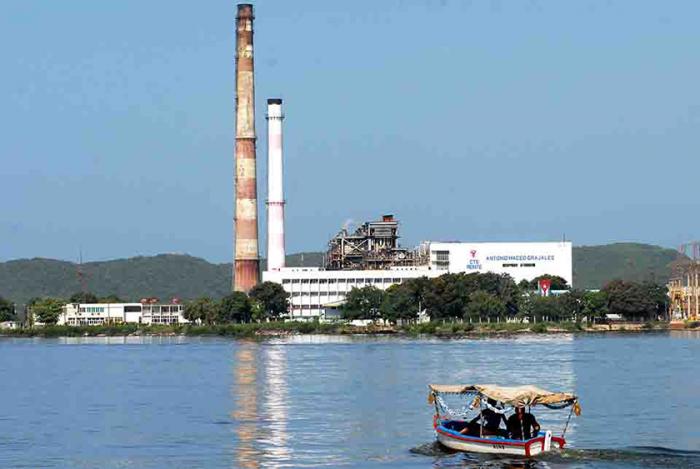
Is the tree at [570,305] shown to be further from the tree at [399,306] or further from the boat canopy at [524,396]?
the boat canopy at [524,396]

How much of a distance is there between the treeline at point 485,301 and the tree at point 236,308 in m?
12.7

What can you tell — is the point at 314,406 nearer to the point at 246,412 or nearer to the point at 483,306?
the point at 246,412

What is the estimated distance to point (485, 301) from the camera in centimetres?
18162

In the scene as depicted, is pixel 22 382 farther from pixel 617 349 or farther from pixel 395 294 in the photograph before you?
pixel 395 294

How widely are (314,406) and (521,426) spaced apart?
22.4 meters

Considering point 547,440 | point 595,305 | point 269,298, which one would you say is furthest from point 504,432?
point 595,305

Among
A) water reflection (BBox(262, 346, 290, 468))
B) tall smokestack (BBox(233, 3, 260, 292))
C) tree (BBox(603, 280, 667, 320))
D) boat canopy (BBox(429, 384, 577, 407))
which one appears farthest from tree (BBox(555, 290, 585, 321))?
boat canopy (BBox(429, 384, 577, 407))

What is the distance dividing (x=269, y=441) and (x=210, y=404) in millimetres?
17510

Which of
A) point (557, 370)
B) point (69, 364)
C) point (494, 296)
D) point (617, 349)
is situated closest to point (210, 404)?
point (557, 370)

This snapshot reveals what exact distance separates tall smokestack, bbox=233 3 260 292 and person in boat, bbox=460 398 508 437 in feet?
430

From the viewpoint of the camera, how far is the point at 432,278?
19162cm

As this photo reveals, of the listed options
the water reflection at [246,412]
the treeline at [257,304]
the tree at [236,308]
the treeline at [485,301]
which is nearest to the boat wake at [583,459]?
the water reflection at [246,412]

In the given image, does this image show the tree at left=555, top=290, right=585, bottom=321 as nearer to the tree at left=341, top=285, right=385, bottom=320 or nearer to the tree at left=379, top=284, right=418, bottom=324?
the tree at left=379, top=284, right=418, bottom=324

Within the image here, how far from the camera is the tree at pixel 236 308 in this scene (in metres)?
188
